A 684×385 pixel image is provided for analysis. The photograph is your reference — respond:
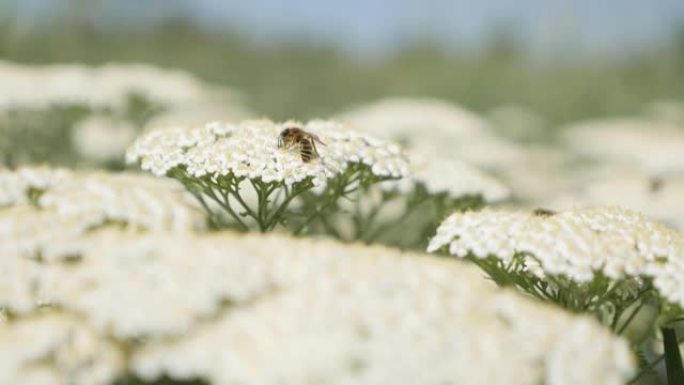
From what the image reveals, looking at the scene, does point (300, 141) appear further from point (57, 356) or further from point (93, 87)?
point (93, 87)

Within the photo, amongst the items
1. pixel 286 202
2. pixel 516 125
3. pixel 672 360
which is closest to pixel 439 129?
pixel 286 202

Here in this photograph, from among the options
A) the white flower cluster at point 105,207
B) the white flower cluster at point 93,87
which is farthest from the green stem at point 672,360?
the white flower cluster at point 93,87

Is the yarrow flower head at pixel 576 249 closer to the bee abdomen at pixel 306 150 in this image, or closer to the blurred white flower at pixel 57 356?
the bee abdomen at pixel 306 150

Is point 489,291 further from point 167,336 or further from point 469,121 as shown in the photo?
point 469,121

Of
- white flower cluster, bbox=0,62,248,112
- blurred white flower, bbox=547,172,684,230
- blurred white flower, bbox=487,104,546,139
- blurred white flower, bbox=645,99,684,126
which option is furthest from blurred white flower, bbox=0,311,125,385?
blurred white flower, bbox=487,104,546,139

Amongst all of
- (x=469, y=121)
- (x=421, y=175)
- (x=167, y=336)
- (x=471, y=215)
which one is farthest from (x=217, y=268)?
(x=469, y=121)
